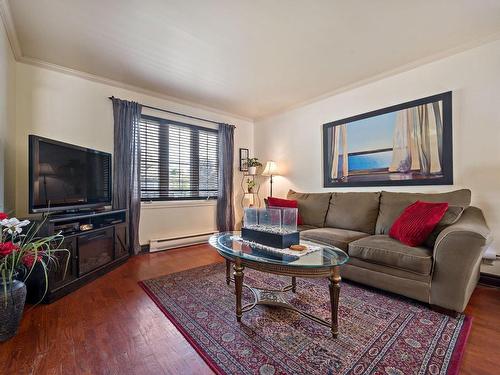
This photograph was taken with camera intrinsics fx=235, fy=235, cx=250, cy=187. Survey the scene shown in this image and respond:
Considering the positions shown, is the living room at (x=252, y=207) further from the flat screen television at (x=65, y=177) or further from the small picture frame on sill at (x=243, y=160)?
the small picture frame on sill at (x=243, y=160)

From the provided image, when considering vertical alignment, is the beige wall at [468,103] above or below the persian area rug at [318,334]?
above

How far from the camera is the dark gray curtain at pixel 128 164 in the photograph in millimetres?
3137

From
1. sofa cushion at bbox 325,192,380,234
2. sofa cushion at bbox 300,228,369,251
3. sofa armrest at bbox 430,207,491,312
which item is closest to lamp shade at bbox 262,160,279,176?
sofa cushion at bbox 325,192,380,234

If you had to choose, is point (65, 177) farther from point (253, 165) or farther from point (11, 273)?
point (253, 165)

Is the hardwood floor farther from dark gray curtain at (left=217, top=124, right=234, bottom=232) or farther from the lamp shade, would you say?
the lamp shade

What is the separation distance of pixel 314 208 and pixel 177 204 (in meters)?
2.12

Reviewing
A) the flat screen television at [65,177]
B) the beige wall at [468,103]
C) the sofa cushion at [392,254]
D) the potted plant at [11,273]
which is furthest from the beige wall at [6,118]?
the beige wall at [468,103]

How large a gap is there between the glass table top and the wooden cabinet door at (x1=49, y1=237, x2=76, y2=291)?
4.27 feet

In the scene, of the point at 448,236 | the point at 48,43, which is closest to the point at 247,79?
the point at 48,43

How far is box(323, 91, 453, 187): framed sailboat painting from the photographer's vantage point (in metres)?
2.55

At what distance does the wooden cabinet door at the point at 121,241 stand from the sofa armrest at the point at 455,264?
3141 millimetres

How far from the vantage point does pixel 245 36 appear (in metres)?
2.25

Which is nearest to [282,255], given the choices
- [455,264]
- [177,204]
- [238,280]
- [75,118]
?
[238,280]

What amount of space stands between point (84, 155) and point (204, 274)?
6.02 ft
